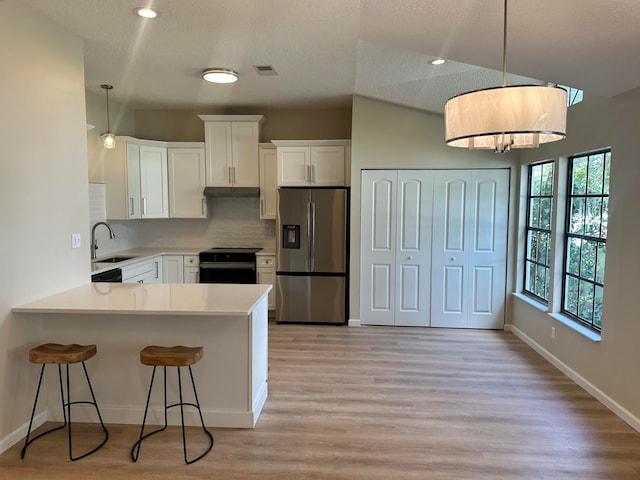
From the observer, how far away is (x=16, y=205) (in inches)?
104

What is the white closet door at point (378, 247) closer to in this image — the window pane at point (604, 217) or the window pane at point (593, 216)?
the window pane at point (593, 216)

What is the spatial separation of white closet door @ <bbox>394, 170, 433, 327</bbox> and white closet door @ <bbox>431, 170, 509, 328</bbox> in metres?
0.09

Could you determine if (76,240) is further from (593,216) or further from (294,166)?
(593,216)

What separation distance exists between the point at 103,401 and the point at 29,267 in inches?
39.3

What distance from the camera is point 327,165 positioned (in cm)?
531

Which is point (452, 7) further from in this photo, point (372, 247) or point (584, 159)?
point (372, 247)

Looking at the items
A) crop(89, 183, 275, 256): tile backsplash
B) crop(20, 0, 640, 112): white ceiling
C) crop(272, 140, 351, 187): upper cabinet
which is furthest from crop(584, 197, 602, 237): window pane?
crop(89, 183, 275, 256): tile backsplash

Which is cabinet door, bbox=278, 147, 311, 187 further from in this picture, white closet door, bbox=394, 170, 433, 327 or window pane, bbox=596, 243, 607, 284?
window pane, bbox=596, 243, 607, 284

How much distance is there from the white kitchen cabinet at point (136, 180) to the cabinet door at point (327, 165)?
1948 millimetres

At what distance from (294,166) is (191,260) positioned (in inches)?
68.6

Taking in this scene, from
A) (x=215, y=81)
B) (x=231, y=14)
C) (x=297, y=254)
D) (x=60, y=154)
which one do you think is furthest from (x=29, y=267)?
(x=297, y=254)

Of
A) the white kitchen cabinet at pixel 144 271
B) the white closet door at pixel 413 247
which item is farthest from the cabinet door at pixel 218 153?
the white closet door at pixel 413 247

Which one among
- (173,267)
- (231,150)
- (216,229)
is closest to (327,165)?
(231,150)

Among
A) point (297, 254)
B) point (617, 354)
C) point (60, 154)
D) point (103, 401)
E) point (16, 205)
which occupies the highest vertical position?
point (60, 154)
